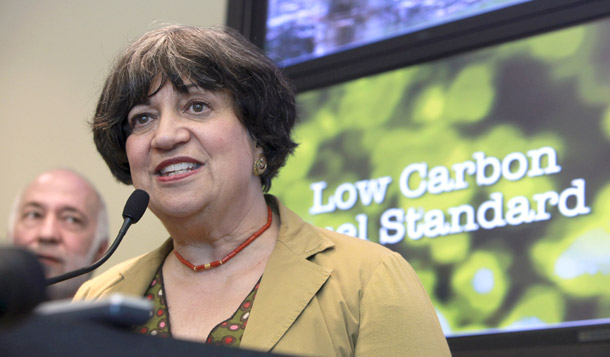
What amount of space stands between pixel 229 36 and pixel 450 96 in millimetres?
1266

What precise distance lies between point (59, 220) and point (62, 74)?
1337mm

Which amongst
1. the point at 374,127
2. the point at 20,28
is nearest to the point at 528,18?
the point at 374,127

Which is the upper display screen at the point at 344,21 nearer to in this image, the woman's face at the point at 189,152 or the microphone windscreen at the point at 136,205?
the woman's face at the point at 189,152

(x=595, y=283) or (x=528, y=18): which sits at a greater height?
(x=528, y=18)

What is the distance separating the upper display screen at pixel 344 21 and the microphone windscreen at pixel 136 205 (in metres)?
1.76

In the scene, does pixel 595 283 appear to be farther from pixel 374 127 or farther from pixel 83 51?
pixel 83 51

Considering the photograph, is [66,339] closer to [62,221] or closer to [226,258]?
[226,258]

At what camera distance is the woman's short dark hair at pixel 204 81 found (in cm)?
193

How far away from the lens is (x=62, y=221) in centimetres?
314

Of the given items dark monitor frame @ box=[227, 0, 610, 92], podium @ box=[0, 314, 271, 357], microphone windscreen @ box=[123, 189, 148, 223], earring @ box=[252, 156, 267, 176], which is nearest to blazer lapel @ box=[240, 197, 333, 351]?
earring @ box=[252, 156, 267, 176]

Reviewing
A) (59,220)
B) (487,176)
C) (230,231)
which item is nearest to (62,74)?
(59,220)

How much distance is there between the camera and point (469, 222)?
2936 mm

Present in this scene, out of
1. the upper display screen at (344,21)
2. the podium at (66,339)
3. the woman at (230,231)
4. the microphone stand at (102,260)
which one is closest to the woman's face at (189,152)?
the woman at (230,231)

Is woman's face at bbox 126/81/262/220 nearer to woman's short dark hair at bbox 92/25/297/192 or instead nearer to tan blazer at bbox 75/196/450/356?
woman's short dark hair at bbox 92/25/297/192
